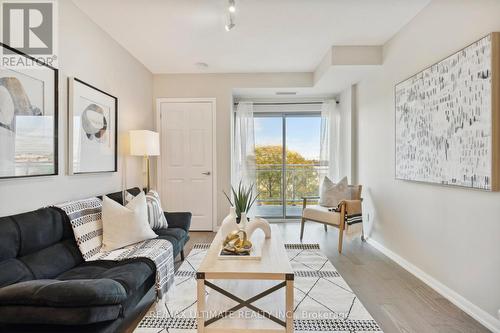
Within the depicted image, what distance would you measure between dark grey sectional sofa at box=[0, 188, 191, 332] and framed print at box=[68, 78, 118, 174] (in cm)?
67

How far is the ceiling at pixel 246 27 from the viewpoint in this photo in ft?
8.28

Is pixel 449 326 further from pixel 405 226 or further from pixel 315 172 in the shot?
pixel 315 172

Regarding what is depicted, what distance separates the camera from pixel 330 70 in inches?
142

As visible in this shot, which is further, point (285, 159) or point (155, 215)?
point (285, 159)

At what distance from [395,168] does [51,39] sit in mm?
3559

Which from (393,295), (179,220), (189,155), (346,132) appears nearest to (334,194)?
(346,132)

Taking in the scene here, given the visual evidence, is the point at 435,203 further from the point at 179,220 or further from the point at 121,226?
the point at 121,226

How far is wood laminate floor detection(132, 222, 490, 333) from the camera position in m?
1.91

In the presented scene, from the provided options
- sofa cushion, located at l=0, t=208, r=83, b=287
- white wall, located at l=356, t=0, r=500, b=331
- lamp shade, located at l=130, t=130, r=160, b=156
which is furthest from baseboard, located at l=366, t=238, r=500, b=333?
lamp shade, located at l=130, t=130, r=160, b=156

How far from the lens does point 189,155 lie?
14.6ft

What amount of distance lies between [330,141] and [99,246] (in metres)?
3.98

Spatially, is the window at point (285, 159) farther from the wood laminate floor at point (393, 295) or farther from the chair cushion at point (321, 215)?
the wood laminate floor at point (393, 295)

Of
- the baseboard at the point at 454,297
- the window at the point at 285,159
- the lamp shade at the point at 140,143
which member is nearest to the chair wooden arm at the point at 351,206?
the baseboard at the point at 454,297

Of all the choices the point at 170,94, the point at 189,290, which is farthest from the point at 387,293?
the point at 170,94
